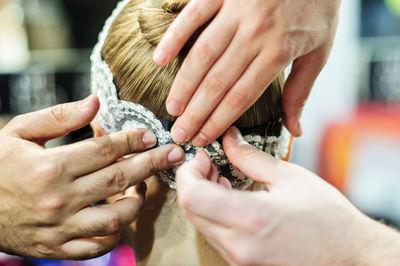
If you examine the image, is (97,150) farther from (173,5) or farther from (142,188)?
(173,5)

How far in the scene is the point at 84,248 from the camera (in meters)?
0.97

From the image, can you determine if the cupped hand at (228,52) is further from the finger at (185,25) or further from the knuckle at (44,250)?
the knuckle at (44,250)

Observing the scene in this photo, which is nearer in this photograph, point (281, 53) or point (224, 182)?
point (281, 53)

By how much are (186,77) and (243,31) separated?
146 mm

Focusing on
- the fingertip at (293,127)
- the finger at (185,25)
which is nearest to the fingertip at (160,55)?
the finger at (185,25)

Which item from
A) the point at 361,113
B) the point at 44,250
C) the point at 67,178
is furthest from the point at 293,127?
the point at 361,113

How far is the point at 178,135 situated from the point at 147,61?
7.2 inches

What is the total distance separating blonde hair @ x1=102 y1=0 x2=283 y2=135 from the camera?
2.87 feet

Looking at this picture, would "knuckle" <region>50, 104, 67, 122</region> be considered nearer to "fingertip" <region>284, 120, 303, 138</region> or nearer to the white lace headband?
the white lace headband

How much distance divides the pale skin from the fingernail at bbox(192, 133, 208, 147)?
4.6 inches

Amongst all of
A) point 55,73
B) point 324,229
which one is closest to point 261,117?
point 324,229

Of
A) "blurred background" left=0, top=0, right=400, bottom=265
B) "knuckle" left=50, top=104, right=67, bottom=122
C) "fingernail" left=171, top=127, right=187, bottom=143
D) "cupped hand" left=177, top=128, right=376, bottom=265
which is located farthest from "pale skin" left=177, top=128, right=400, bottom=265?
"blurred background" left=0, top=0, right=400, bottom=265

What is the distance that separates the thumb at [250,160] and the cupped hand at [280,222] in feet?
0.10

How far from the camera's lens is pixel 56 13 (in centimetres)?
352
